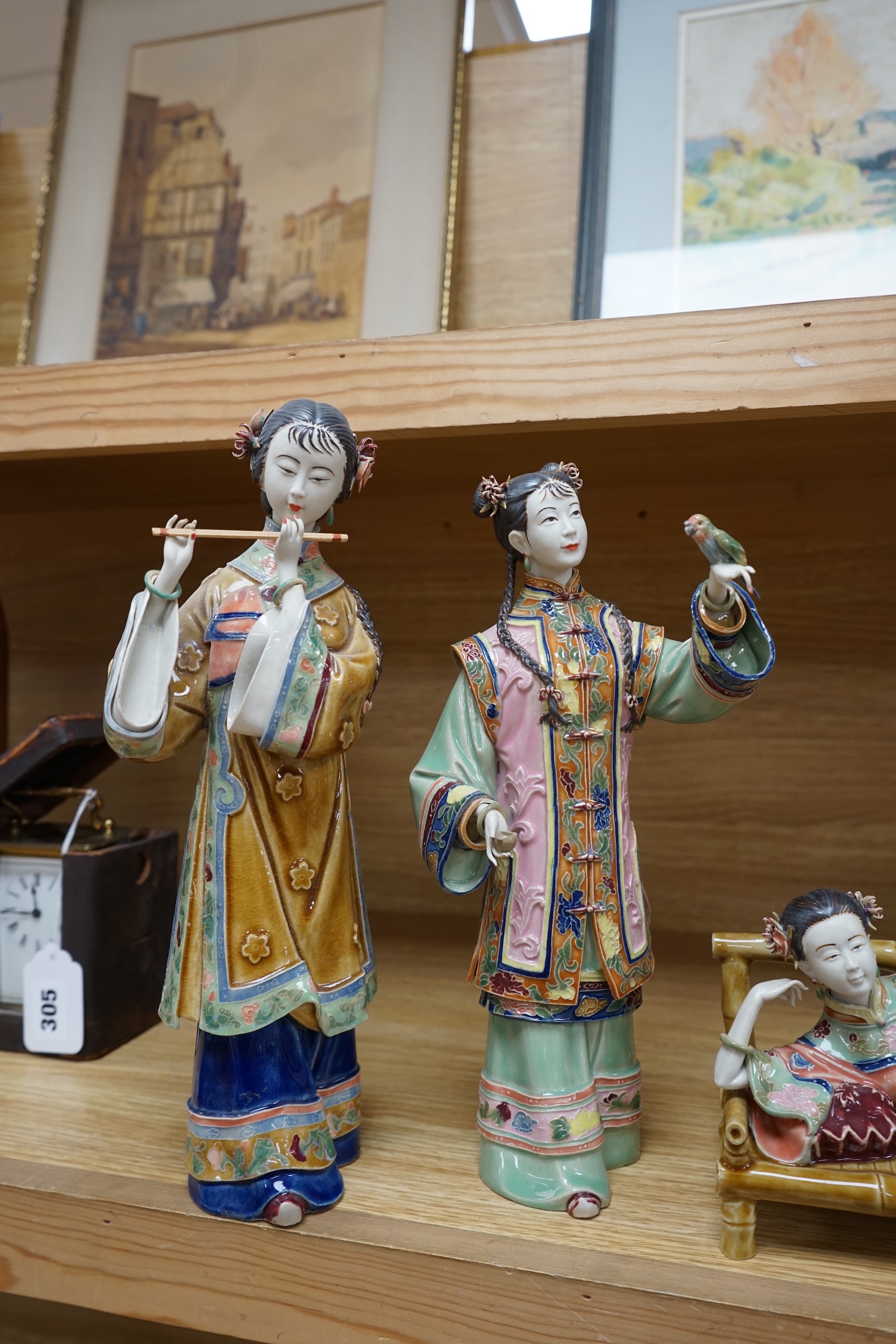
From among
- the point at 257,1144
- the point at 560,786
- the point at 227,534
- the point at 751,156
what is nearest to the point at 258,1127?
the point at 257,1144

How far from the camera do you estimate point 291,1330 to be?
31.1 inches

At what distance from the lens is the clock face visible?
1.22 m

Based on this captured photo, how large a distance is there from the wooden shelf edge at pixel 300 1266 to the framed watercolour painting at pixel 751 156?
965mm

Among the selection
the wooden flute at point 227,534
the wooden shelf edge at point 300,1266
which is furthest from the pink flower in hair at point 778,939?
the wooden flute at point 227,534

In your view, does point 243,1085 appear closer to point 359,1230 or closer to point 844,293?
point 359,1230

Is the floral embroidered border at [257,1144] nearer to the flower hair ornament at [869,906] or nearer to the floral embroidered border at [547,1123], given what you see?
the floral embroidered border at [547,1123]

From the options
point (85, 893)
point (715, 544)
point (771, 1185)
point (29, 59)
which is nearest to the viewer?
point (771, 1185)

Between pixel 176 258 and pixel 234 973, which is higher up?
pixel 176 258

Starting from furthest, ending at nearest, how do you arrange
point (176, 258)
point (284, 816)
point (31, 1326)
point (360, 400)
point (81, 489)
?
point (81, 489) → point (176, 258) → point (31, 1326) → point (360, 400) → point (284, 816)

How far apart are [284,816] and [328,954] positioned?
0.13m

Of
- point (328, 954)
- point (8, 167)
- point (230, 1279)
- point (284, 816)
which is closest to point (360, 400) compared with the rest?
point (284, 816)

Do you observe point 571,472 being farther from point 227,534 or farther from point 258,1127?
point 258,1127

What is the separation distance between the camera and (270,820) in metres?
0.89

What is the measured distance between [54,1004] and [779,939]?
84cm
